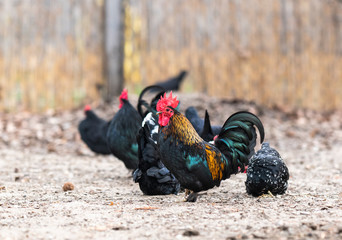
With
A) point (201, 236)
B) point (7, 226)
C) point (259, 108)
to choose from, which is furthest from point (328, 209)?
point (259, 108)

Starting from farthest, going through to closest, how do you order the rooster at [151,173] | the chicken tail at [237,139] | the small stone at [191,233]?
the rooster at [151,173], the chicken tail at [237,139], the small stone at [191,233]

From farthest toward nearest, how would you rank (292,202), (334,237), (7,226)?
1. (292,202)
2. (7,226)
3. (334,237)

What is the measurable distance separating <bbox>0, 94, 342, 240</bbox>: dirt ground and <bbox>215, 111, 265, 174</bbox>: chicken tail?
37 cm

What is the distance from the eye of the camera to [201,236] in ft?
10.7

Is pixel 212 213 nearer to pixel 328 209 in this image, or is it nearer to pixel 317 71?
pixel 328 209

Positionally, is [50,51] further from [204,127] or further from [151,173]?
Result: [151,173]

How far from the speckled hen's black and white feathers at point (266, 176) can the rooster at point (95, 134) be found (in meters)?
2.77

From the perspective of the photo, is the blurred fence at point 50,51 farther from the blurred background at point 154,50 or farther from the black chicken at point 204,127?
the black chicken at point 204,127

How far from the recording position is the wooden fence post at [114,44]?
9.99m

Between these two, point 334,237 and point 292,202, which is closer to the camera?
point 334,237

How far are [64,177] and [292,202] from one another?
2937 mm

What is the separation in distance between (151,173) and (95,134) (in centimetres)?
234

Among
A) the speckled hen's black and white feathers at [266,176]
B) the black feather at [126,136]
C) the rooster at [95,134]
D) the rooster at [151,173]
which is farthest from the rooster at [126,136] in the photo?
the speckled hen's black and white feathers at [266,176]

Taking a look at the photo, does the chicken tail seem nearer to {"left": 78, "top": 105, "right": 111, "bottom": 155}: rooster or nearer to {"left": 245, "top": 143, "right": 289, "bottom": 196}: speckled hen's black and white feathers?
{"left": 245, "top": 143, "right": 289, "bottom": 196}: speckled hen's black and white feathers
